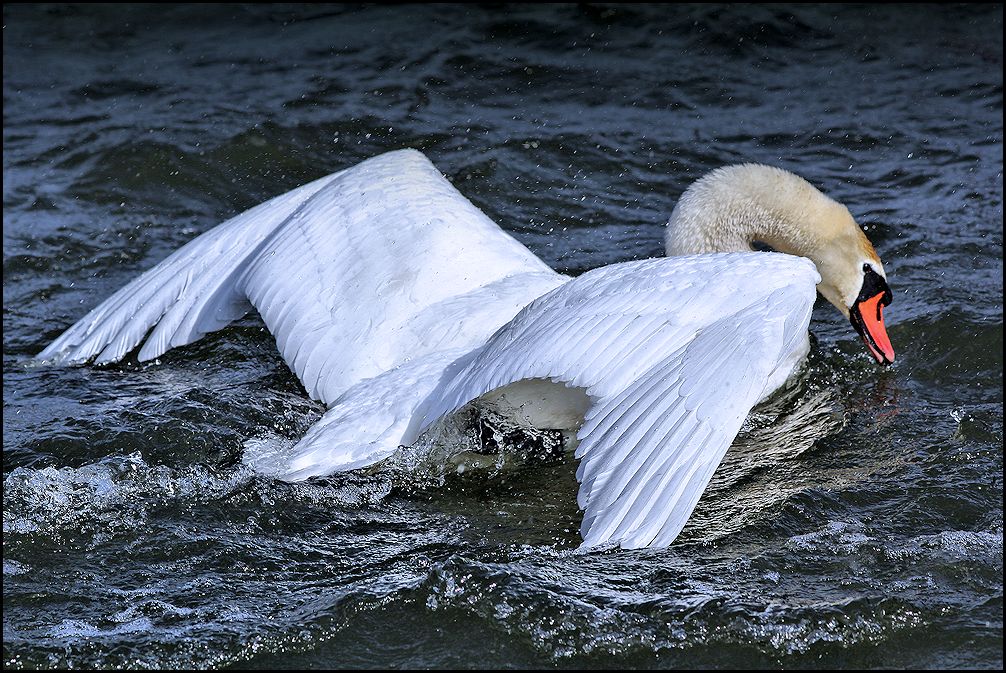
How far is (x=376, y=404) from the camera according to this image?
4430mm

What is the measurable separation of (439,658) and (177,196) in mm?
4940

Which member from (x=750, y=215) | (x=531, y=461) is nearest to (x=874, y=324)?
(x=750, y=215)

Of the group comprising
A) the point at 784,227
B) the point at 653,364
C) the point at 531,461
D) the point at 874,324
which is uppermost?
the point at 653,364

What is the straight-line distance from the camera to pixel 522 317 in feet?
13.9

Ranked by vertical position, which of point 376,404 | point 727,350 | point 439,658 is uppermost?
point 727,350

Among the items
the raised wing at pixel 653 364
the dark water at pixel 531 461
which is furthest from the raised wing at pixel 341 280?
the raised wing at pixel 653 364

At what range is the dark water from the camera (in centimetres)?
374

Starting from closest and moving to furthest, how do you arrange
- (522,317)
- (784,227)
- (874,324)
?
(522,317)
(874,324)
(784,227)

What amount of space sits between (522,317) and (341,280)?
1089mm

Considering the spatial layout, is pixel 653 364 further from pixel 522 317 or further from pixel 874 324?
pixel 874 324

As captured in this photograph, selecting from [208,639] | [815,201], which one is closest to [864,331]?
[815,201]

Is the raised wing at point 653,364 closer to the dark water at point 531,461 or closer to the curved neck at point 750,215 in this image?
the dark water at point 531,461

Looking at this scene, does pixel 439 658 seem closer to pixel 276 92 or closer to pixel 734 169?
pixel 734 169

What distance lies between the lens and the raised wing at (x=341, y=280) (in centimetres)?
485
